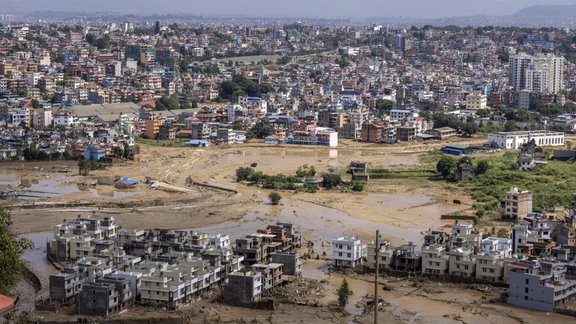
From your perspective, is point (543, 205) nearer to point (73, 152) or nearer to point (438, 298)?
point (438, 298)

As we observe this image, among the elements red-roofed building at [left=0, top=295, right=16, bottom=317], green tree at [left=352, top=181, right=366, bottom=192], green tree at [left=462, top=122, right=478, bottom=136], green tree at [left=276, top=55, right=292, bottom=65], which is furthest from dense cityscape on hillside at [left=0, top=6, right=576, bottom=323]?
green tree at [left=276, top=55, right=292, bottom=65]

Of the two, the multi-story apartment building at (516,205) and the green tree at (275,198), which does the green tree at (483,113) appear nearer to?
the green tree at (275,198)

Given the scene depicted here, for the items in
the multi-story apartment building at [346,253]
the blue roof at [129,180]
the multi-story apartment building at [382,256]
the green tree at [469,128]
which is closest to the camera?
the multi-story apartment building at [382,256]

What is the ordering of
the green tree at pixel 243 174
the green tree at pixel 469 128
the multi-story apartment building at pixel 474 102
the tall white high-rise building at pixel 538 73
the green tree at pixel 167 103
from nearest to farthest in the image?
the green tree at pixel 243 174
the green tree at pixel 469 128
the green tree at pixel 167 103
the multi-story apartment building at pixel 474 102
the tall white high-rise building at pixel 538 73

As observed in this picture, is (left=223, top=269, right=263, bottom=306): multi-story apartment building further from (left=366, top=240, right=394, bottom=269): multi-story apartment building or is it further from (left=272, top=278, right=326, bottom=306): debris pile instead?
(left=366, top=240, right=394, bottom=269): multi-story apartment building

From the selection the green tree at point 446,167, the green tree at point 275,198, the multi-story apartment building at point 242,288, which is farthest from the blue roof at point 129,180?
the multi-story apartment building at point 242,288

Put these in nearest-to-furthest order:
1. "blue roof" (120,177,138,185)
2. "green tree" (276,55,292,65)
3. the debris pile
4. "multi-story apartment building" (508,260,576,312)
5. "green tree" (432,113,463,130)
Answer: "multi-story apartment building" (508,260,576,312) → the debris pile → "blue roof" (120,177,138,185) → "green tree" (432,113,463,130) → "green tree" (276,55,292,65)
